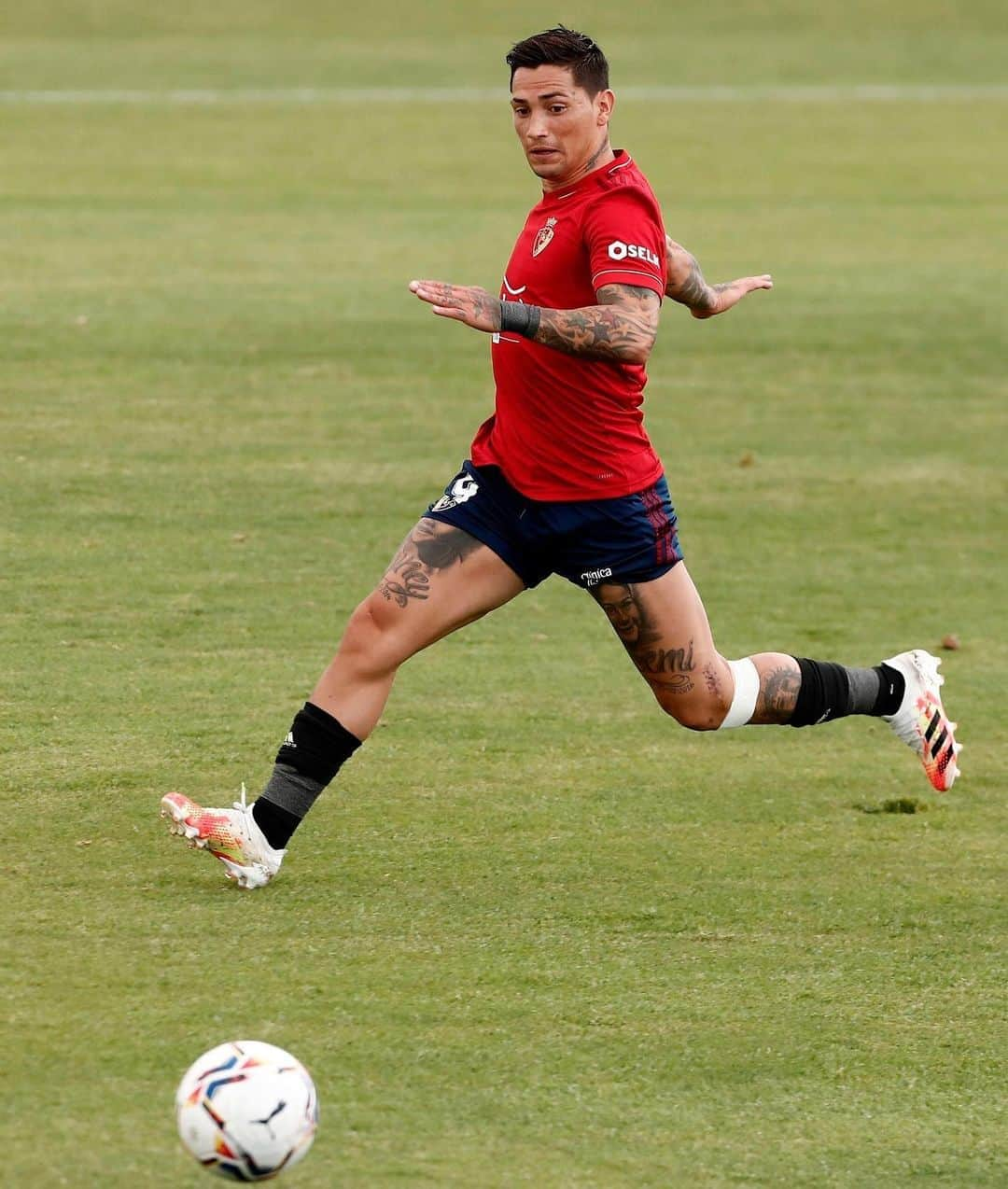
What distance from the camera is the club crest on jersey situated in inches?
251

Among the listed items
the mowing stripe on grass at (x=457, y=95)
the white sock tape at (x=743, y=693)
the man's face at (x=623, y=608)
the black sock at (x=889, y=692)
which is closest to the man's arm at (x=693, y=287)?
the man's face at (x=623, y=608)

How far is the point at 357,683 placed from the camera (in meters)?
6.48

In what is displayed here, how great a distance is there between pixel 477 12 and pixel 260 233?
29.2 meters


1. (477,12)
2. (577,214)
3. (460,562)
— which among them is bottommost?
(477,12)

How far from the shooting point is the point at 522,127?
6.41 m

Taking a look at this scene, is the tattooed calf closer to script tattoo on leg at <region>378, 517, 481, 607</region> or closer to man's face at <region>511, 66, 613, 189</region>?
script tattoo on leg at <region>378, 517, 481, 607</region>

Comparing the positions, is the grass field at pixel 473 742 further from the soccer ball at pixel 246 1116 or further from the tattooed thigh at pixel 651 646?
the tattooed thigh at pixel 651 646

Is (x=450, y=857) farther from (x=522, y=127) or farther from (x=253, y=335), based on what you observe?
(x=253, y=335)

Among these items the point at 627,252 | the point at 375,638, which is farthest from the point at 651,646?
the point at 627,252

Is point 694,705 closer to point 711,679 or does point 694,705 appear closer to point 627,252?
point 711,679

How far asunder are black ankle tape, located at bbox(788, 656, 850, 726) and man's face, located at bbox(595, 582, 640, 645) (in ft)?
2.41

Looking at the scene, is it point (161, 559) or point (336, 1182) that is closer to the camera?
point (336, 1182)

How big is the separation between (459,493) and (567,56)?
4.73 feet

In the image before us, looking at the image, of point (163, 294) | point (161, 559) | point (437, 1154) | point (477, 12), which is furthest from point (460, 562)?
point (477, 12)
